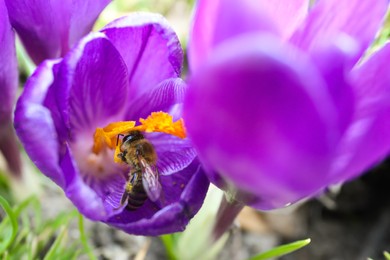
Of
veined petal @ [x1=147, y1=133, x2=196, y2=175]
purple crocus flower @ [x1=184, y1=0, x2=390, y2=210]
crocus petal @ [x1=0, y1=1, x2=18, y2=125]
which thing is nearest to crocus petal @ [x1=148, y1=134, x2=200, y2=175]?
veined petal @ [x1=147, y1=133, x2=196, y2=175]


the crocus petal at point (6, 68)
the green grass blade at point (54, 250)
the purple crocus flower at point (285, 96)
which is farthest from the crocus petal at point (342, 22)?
the green grass blade at point (54, 250)

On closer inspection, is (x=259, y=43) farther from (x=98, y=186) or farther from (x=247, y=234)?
(x=247, y=234)

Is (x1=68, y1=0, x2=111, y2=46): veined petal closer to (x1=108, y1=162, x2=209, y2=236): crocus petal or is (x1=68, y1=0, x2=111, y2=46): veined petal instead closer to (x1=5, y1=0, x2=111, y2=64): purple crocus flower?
(x1=5, y1=0, x2=111, y2=64): purple crocus flower

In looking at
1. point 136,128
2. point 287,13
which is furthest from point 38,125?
point 287,13

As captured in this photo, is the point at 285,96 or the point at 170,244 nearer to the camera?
the point at 285,96

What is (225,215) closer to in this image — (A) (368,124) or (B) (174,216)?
(B) (174,216)

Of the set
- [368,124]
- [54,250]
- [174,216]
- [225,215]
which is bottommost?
[54,250]
